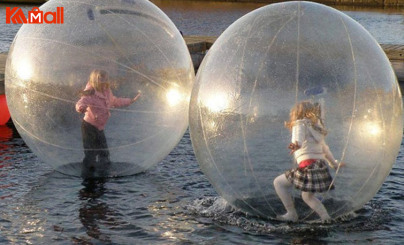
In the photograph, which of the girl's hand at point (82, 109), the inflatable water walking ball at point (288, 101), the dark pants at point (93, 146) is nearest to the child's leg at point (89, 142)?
the dark pants at point (93, 146)

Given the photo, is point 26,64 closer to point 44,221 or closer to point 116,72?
point 116,72

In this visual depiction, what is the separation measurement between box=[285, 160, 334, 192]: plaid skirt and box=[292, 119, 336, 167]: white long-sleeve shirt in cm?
9

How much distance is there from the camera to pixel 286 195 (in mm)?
8070

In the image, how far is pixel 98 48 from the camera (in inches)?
384

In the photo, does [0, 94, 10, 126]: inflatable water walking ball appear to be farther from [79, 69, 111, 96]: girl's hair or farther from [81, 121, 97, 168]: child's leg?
[79, 69, 111, 96]: girl's hair

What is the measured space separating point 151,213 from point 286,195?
1756 millimetres

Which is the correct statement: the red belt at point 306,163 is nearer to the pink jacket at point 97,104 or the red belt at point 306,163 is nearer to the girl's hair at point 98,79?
the pink jacket at point 97,104

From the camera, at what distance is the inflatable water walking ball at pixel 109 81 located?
9.76 meters

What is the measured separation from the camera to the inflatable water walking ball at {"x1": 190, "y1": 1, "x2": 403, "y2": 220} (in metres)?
7.84

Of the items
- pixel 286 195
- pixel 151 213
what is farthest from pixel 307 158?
pixel 151 213

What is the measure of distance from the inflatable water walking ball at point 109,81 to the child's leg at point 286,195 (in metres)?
2.44

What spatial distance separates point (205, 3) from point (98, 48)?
186 ft

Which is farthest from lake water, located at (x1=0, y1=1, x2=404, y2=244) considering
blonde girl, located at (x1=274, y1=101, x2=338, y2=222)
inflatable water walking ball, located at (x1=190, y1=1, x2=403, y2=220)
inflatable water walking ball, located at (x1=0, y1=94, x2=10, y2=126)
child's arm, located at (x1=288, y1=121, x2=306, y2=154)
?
inflatable water walking ball, located at (x1=0, y1=94, x2=10, y2=126)

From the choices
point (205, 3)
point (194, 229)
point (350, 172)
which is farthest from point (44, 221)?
point (205, 3)
